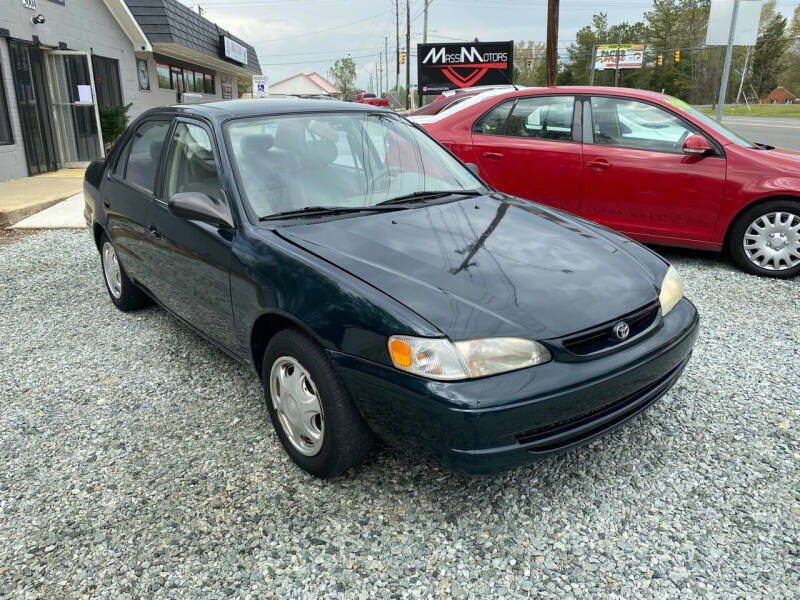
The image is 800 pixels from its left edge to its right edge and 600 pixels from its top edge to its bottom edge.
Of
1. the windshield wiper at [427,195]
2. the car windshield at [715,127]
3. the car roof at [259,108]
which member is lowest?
the windshield wiper at [427,195]

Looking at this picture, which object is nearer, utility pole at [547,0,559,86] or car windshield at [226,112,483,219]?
car windshield at [226,112,483,219]

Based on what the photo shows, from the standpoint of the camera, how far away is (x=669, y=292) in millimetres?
2756

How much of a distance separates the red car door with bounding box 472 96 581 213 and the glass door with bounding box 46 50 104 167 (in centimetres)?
1047

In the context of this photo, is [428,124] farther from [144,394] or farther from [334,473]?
[334,473]

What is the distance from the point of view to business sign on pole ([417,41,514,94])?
67.8 ft

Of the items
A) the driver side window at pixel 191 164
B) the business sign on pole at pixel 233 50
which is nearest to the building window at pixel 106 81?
the business sign on pole at pixel 233 50

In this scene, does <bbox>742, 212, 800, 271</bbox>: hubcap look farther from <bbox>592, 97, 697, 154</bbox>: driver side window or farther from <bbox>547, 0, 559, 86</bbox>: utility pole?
<bbox>547, 0, 559, 86</bbox>: utility pole

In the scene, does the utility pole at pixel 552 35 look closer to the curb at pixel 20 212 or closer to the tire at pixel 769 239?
the tire at pixel 769 239

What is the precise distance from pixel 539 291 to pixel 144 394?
2288 millimetres

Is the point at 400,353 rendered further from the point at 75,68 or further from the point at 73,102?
the point at 75,68

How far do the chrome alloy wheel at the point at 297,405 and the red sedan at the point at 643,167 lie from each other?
4.06 meters

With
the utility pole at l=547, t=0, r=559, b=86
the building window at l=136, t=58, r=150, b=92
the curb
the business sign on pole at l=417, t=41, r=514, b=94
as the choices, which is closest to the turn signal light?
the curb

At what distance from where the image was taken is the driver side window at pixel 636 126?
550 cm

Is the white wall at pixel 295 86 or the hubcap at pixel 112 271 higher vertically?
the white wall at pixel 295 86
